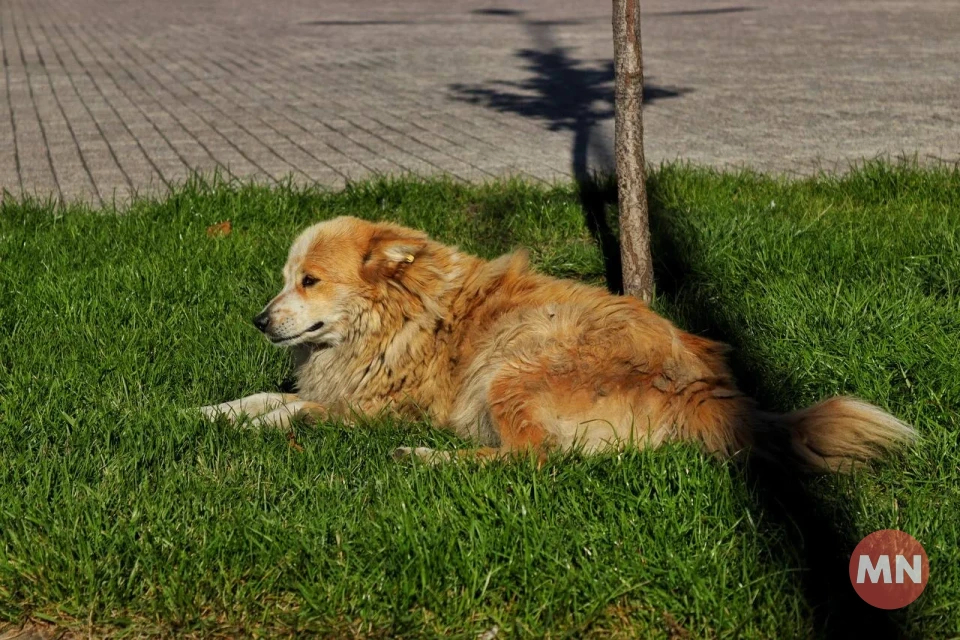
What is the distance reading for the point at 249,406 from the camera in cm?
459

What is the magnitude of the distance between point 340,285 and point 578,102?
690cm

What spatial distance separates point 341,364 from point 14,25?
16623mm

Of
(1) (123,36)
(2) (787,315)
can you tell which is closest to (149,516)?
(2) (787,315)

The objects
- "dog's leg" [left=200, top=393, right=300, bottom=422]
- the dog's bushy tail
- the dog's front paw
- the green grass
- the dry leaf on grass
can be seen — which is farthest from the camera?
the dry leaf on grass

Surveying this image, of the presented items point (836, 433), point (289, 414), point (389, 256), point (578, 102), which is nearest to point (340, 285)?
point (389, 256)

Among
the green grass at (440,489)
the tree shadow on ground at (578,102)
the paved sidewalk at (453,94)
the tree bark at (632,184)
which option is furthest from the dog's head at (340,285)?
the paved sidewalk at (453,94)

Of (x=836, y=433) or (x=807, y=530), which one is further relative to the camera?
(x=836, y=433)

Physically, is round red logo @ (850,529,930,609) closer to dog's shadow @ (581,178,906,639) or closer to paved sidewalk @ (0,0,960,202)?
dog's shadow @ (581,178,906,639)

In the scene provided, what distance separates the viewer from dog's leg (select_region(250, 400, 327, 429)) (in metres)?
4.38

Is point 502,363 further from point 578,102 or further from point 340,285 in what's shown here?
point 578,102

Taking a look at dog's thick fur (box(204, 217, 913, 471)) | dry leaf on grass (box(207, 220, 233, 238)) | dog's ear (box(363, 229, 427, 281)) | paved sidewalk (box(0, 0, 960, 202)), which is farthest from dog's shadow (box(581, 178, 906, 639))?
paved sidewalk (box(0, 0, 960, 202))

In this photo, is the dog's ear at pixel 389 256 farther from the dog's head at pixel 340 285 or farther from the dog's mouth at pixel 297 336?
the dog's mouth at pixel 297 336

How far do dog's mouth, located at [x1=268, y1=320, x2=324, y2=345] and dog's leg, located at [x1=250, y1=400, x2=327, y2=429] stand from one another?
28 cm

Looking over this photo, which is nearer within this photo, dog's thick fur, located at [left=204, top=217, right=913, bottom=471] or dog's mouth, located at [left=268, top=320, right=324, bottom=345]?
dog's thick fur, located at [left=204, top=217, right=913, bottom=471]
